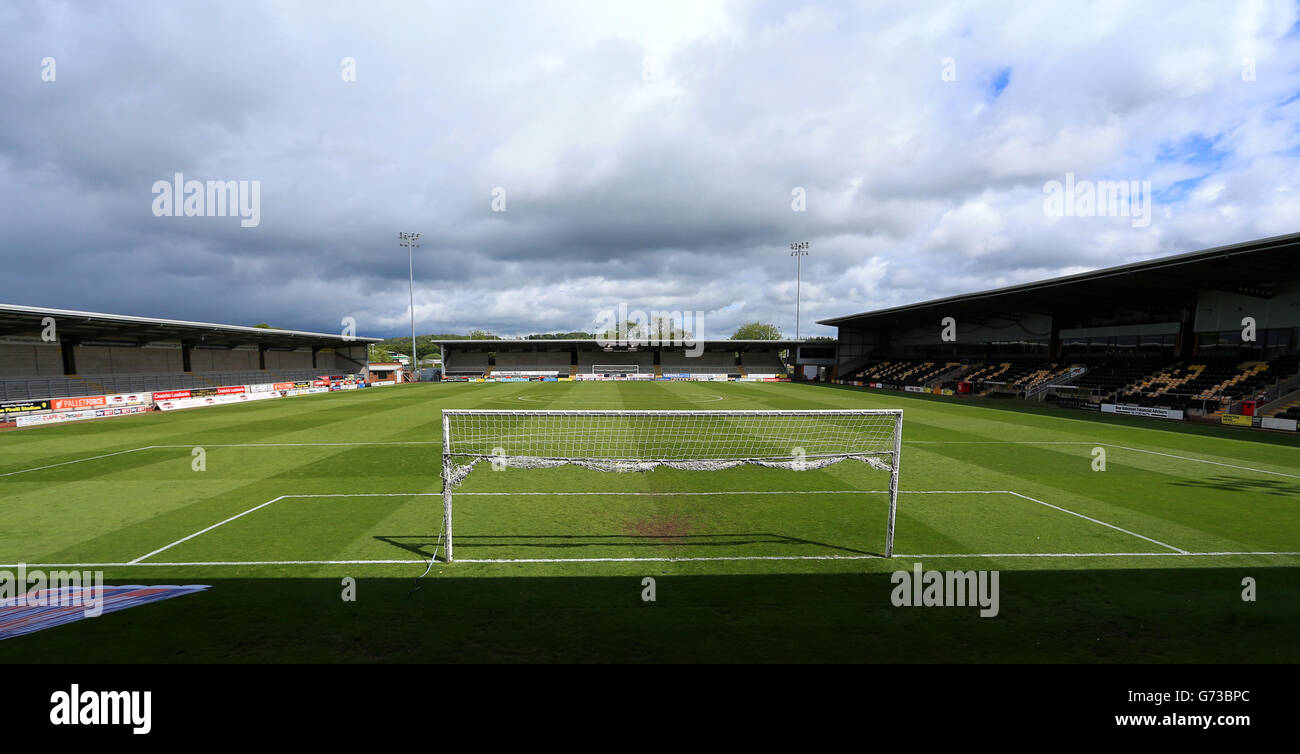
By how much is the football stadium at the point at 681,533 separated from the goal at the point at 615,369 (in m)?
50.8

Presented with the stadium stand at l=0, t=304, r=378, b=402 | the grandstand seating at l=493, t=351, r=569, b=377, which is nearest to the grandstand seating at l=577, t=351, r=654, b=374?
the grandstand seating at l=493, t=351, r=569, b=377

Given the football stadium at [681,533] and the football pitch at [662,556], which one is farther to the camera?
the football stadium at [681,533]

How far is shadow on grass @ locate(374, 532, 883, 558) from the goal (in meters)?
66.4

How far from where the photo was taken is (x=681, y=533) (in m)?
8.79

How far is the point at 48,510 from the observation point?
1022 centimetres

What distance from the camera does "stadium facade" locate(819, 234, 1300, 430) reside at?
24328 mm

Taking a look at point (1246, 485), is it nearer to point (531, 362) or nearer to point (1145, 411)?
point (1145, 411)

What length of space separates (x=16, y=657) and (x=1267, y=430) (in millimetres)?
39562

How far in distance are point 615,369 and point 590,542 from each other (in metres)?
67.7

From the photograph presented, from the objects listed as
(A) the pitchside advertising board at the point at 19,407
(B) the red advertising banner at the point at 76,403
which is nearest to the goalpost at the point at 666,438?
(B) the red advertising banner at the point at 76,403

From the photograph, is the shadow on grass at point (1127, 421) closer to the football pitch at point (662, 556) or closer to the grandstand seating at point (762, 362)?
the football pitch at point (662, 556)

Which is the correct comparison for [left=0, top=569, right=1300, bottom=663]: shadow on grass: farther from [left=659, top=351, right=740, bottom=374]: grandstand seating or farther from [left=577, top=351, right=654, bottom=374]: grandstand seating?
[left=577, top=351, right=654, bottom=374]: grandstand seating

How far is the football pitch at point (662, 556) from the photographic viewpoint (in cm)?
527
